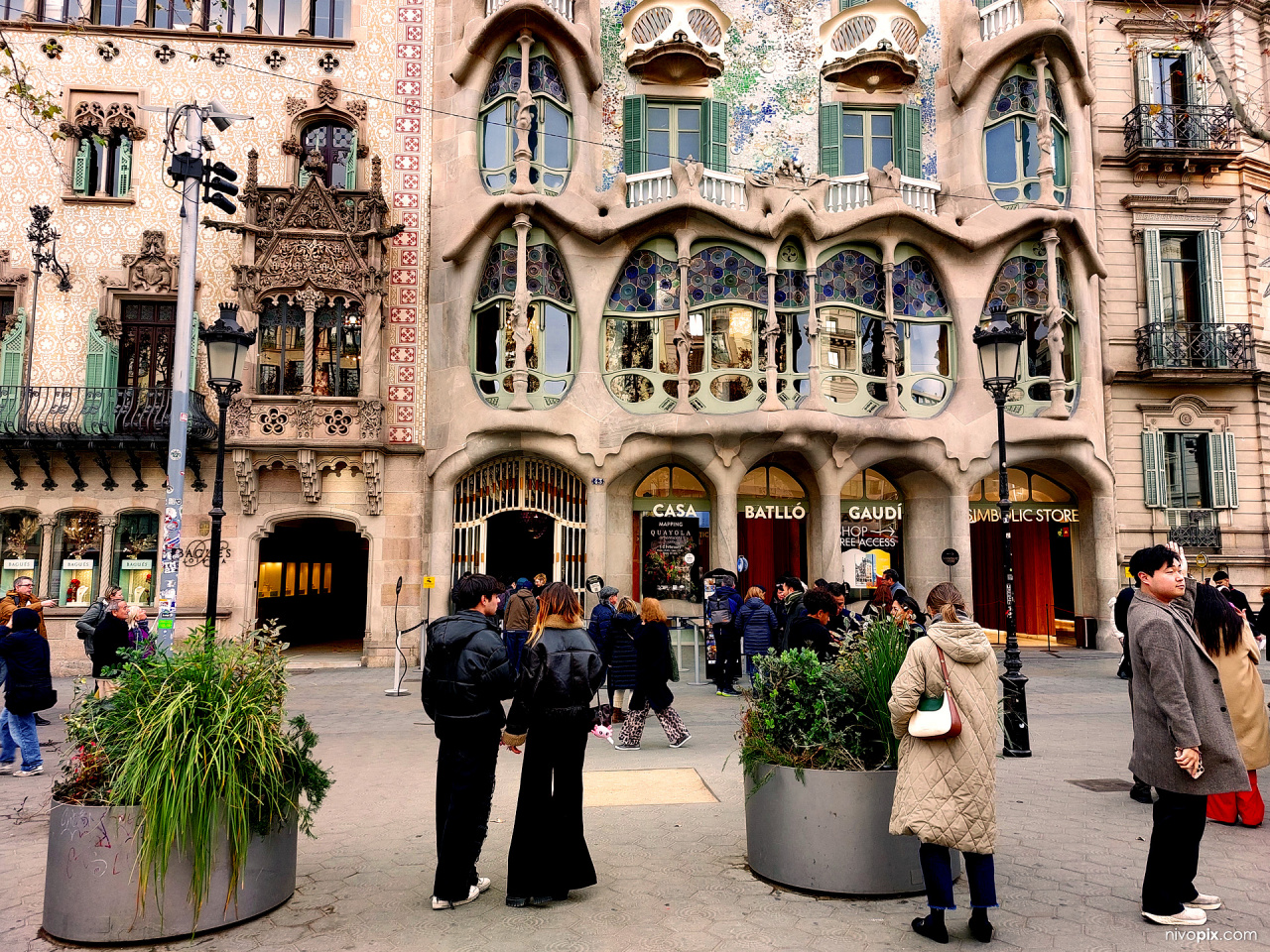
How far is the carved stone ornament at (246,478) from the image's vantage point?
17.8 m

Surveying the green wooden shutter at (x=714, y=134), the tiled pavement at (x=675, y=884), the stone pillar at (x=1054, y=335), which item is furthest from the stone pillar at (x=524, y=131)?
the tiled pavement at (x=675, y=884)

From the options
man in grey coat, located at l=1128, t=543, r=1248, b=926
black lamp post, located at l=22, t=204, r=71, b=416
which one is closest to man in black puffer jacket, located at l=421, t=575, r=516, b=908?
man in grey coat, located at l=1128, t=543, r=1248, b=926

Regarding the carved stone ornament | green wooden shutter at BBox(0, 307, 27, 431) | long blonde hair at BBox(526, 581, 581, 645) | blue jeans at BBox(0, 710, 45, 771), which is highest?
green wooden shutter at BBox(0, 307, 27, 431)

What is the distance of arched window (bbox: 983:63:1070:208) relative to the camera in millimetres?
19531

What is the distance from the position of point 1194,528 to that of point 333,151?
22.0 metres

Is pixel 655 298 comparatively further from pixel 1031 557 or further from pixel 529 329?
pixel 1031 557

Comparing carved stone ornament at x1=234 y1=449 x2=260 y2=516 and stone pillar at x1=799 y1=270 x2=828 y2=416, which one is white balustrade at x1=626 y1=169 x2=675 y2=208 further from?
carved stone ornament at x1=234 y1=449 x2=260 y2=516

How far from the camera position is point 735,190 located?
19141mm

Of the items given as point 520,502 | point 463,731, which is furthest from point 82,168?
point 463,731

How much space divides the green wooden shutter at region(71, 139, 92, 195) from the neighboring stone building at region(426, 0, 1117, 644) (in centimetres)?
773

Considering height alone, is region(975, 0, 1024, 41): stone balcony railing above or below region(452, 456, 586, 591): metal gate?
above

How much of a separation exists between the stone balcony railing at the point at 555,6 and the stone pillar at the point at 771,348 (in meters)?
7.45

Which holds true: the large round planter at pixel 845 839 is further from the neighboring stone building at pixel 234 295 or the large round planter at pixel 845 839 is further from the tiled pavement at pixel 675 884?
the neighboring stone building at pixel 234 295

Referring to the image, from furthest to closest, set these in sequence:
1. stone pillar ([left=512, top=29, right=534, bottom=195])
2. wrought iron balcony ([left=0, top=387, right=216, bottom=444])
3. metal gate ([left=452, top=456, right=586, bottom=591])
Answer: metal gate ([left=452, top=456, right=586, bottom=591]), stone pillar ([left=512, top=29, right=534, bottom=195]), wrought iron balcony ([left=0, top=387, right=216, bottom=444])
